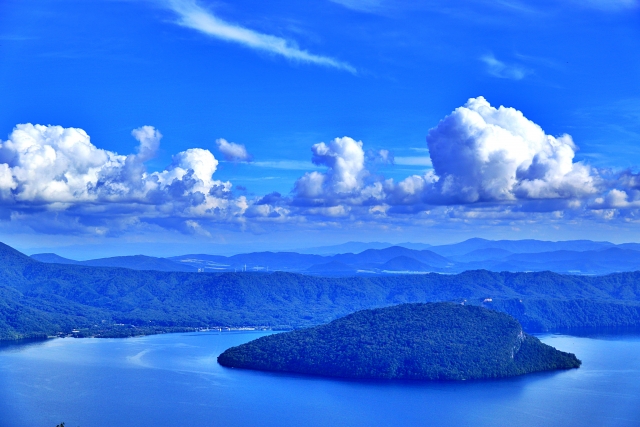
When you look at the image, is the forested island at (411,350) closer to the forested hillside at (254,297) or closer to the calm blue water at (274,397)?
the calm blue water at (274,397)

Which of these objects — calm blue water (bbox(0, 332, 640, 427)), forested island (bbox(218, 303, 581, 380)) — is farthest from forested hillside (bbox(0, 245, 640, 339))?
calm blue water (bbox(0, 332, 640, 427))

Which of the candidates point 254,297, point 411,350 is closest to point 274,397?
point 411,350

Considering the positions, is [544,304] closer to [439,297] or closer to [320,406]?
[439,297]

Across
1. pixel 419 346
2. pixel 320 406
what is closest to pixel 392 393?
pixel 320 406

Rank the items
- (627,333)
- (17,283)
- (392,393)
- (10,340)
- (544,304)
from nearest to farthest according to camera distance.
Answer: (392,393) < (10,340) < (627,333) < (544,304) < (17,283)

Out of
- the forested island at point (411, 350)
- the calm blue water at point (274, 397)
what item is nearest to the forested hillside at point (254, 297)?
the forested island at point (411, 350)

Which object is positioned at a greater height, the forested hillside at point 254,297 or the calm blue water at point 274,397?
the forested hillside at point 254,297
